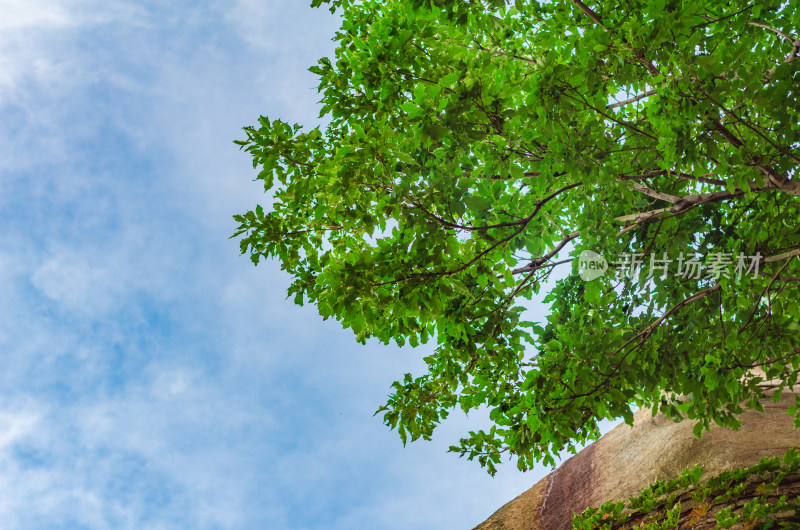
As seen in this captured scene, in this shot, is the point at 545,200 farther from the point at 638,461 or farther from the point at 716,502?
the point at 638,461

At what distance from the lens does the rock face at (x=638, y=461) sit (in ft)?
32.5

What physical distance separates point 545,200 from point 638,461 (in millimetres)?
6815

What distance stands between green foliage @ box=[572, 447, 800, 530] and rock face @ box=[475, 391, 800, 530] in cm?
62

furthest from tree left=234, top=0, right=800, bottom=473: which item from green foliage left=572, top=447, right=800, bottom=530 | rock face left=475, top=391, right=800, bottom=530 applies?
rock face left=475, top=391, right=800, bottom=530

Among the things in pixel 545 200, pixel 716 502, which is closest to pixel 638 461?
pixel 716 502

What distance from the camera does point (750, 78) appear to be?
229 inches

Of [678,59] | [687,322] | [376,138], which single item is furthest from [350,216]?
[687,322]

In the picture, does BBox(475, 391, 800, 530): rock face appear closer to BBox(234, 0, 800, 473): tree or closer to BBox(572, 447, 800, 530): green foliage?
BBox(572, 447, 800, 530): green foliage

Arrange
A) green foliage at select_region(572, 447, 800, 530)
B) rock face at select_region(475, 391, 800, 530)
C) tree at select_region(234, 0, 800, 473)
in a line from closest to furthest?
tree at select_region(234, 0, 800, 473), green foliage at select_region(572, 447, 800, 530), rock face at select_region(475, 391, 800, 530)

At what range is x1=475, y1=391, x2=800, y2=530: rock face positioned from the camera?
991 cm

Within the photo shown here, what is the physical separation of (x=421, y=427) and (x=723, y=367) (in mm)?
3587

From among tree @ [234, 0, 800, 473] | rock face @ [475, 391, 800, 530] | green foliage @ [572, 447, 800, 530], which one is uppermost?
tree @ [234, 0, 800, 473]

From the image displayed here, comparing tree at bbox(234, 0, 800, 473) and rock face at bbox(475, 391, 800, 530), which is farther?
rock face at bbox(475, 391, 800, 530)

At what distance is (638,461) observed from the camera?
1091 centimetres
